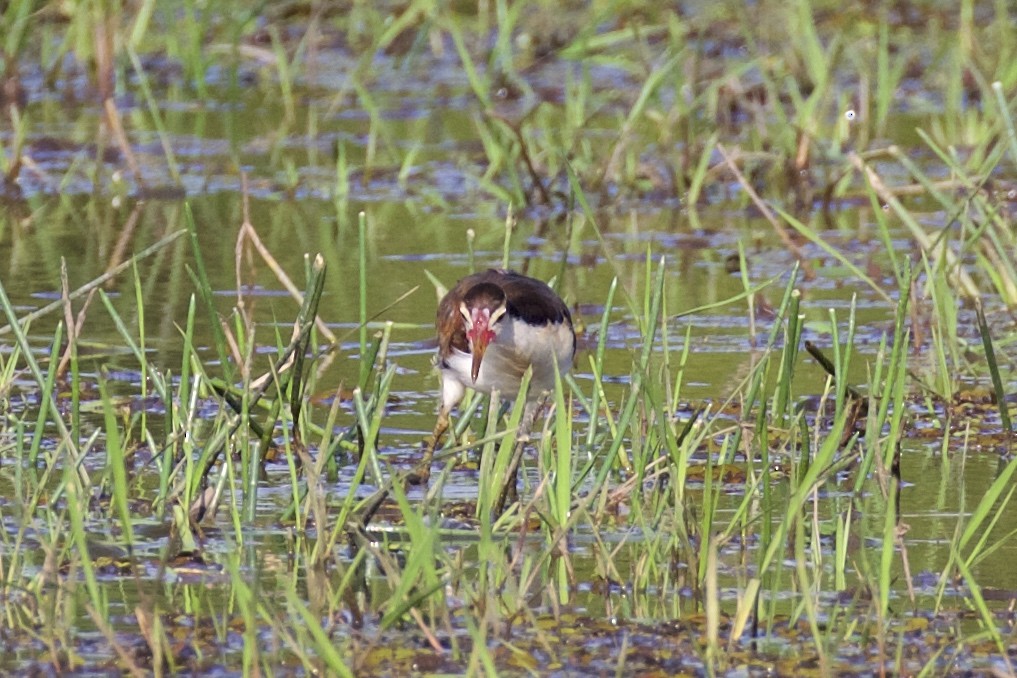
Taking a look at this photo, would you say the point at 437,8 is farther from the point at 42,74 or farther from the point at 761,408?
the point at 761,408

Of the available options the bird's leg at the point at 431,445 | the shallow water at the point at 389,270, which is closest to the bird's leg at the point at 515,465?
the shallow water at the point at 389,270

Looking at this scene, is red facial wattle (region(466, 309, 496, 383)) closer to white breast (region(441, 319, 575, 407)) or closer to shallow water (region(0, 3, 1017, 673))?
white breast (region(441, 319, 575, 407))

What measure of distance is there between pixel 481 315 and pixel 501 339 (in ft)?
0.52

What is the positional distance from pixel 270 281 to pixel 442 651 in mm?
4284

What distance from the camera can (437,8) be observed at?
40.8 ft

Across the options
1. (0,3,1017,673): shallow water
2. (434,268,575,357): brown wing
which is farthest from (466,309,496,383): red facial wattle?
(0,3,1017,673): shallow water

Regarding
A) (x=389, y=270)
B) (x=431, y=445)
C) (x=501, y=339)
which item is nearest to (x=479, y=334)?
(x=501, y=339)

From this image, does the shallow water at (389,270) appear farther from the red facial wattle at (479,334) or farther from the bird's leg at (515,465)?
the red facial wattle at (479,334)

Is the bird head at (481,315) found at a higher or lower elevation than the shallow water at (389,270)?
higher

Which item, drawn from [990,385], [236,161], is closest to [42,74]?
[236,161]

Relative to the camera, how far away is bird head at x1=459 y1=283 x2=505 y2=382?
16.4ft

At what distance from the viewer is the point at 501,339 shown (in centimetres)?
518

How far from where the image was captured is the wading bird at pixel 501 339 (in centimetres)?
506

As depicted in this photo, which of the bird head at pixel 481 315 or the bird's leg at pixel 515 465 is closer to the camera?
the bird's leg at pixel 515 465
